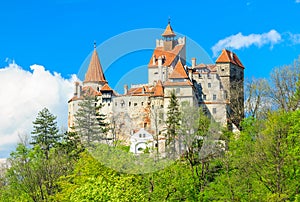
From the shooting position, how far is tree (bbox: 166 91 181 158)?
152 feet

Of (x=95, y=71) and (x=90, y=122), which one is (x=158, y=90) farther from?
(x=95, y=71)

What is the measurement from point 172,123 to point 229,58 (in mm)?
17938

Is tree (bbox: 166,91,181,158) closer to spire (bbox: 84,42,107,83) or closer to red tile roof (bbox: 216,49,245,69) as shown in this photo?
red tile roof (bbox: 216,49,245,69)

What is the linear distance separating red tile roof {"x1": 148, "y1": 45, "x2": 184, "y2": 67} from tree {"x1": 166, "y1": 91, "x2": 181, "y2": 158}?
7.26 metres

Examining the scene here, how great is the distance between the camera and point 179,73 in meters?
→ 66.8

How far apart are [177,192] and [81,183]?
5.73 metres

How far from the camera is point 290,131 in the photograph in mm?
30453

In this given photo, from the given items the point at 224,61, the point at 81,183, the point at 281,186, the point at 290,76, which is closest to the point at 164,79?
the point at 224,61

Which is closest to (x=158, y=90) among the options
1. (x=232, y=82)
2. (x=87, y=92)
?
(x=232, y=82)

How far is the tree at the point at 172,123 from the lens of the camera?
46.4 m

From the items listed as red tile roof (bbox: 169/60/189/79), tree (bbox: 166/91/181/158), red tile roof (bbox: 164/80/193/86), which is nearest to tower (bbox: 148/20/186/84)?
red tile roof (bbox: 169/60/189/79)

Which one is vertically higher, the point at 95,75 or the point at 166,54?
the point at 166,54

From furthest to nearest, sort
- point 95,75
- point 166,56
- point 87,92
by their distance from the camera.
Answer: point 95,75
point 166,56
point 87,92

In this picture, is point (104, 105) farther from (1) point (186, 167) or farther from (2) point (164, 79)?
(1) point (186, 167)
